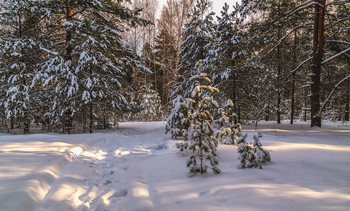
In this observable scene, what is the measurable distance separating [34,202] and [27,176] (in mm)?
901

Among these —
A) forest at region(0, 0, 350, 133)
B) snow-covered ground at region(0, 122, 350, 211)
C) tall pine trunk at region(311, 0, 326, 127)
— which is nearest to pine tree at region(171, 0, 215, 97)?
forest at region(0, 0, 350, 133)

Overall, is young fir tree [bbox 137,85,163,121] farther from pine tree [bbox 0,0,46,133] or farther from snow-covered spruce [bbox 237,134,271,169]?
snow-covered spruce [bbox 237,134,271,169]

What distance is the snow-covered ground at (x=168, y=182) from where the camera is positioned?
8.19 feet

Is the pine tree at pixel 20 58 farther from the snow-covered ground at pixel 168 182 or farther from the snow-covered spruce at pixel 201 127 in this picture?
the snow-covered spruce at pixel 201 127

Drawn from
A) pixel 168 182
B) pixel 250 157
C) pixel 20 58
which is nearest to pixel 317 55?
pixel 250 157

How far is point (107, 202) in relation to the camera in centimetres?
306

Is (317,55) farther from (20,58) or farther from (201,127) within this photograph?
(20,58)

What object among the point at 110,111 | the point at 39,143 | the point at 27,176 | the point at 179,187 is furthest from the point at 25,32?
the point at 179,187

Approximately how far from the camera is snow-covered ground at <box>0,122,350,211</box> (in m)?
2.50

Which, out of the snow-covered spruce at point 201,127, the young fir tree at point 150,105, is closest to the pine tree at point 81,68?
the snow-covered spruce at point 201,127

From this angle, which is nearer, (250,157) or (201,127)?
(250,157)

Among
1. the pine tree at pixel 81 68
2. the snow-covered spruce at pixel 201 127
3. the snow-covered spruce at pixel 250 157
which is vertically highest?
the pine tree at pixel 81 68

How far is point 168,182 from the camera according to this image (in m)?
3.55

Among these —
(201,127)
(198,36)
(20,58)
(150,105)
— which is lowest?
(201,127)
